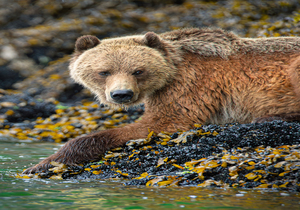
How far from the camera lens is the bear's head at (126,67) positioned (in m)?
5.38

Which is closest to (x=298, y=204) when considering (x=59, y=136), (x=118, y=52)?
(x=118, y=52)

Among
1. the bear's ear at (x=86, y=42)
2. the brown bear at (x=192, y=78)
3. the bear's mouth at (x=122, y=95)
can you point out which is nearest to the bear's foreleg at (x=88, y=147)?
the brown bear at (x=192, y=78)

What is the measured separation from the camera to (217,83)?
5.84 metres

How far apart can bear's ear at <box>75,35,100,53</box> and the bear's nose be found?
4.23 feet

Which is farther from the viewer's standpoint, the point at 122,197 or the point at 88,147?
the point at 88,147

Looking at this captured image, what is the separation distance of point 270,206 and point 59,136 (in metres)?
6.88

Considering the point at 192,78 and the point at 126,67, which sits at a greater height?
the point at 126,67

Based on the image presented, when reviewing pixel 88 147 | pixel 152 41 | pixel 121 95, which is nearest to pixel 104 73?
pixel 121 95

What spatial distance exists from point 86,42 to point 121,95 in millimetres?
1434

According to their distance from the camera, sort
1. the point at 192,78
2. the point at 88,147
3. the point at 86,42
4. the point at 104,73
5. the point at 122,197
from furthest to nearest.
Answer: the point at 86,42 < the point at 192,78 < the point at 104,73 < the point at 88,147 < the point at 122,197

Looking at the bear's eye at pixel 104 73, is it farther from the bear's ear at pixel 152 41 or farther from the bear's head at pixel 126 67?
the bear's ear at pixel 152 41

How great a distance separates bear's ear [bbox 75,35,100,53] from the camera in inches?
236

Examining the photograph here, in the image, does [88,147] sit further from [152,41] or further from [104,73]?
[152,41]

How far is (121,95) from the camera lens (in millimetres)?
5180
